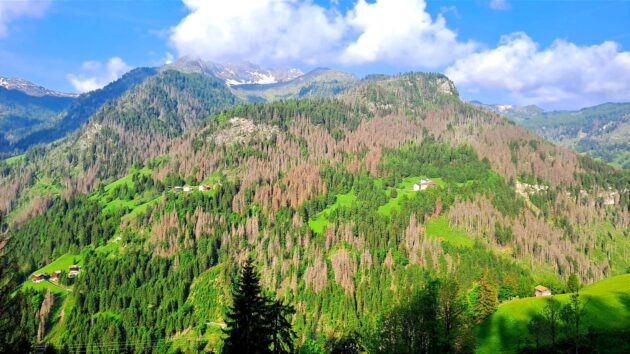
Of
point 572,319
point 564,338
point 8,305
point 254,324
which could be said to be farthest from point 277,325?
point 564,338

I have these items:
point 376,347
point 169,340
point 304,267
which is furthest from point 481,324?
point 169,340

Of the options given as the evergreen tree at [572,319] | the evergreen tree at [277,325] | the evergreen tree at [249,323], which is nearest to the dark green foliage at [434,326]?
the evergreen tree at [572,319]

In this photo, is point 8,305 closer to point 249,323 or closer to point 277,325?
point 249,323

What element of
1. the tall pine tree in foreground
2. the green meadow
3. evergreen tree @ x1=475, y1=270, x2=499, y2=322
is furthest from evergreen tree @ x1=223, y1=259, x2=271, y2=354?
evergreen tree @ x1=475, y1=270, x2=499, y2=322

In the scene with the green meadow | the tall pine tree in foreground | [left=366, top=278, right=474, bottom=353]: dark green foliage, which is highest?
the tall pine tree in foreground

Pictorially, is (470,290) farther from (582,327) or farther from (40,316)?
(40,316)

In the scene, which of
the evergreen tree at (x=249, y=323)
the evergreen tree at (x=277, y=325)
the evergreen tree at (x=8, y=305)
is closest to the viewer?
the evergreen tree at (x=8, y=305)

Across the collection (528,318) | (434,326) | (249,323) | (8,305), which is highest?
(8,305)

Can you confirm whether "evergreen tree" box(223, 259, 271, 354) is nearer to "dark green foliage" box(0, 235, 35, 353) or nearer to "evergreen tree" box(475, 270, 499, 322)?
"dark green foliage" box(0, 235, 35, 353)

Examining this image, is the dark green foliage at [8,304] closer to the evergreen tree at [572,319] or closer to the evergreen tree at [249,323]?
the evergreen tree at [249,323]
